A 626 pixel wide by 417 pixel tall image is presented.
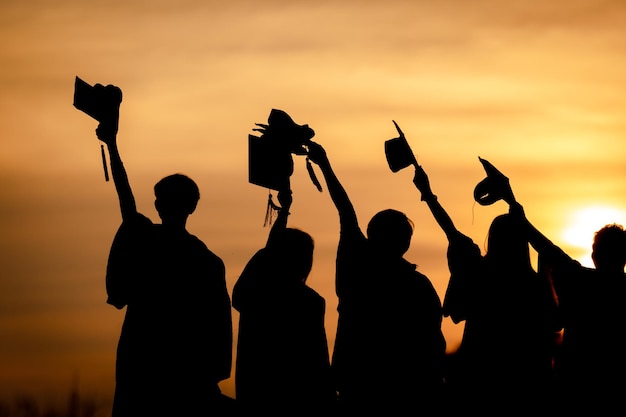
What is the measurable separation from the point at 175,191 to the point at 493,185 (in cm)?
245

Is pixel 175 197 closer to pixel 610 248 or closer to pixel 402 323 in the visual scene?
pixel 402 323

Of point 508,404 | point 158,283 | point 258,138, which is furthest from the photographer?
point 258,138

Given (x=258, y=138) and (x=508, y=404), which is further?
(x=258, y=138)

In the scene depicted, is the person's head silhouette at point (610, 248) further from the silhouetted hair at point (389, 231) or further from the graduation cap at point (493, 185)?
the silhouetted hair at point (389, 231)

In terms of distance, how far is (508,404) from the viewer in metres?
10.8

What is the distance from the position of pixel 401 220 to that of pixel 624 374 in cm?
190

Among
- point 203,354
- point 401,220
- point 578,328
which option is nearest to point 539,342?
point 578,328

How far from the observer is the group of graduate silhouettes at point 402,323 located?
33.9 ft

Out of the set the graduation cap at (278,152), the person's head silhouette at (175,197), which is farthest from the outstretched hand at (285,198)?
the person's head silhouette at (175,197)

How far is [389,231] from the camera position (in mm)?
10594

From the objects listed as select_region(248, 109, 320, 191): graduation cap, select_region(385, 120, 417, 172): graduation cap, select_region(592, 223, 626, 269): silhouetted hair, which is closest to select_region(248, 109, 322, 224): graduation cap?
select_region(248, 109, 320, 191): graduation cap

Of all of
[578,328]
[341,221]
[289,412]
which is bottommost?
[289,412]

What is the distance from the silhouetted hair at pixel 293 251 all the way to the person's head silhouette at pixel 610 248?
203 centimetres

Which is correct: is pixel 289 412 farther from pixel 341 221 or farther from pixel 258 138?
pixel 258 138
